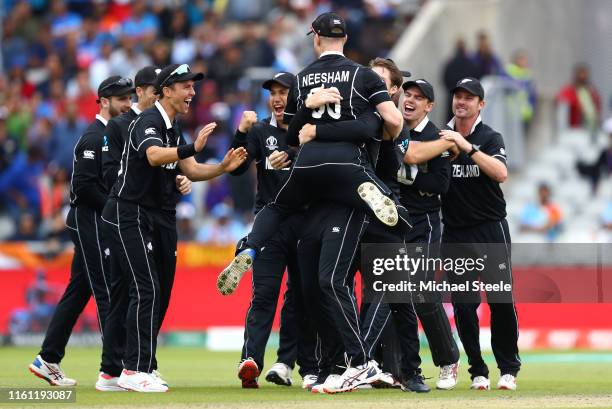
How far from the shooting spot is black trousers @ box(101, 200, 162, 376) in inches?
452

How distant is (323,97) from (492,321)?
105 inches

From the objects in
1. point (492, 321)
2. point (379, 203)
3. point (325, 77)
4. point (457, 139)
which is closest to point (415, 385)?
point (492, 321)

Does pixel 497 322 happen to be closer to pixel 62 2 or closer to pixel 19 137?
pixel 19 137

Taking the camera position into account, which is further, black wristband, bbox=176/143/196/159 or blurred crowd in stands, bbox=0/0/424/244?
blurred crowd in stands, bbox=0/0/424/244

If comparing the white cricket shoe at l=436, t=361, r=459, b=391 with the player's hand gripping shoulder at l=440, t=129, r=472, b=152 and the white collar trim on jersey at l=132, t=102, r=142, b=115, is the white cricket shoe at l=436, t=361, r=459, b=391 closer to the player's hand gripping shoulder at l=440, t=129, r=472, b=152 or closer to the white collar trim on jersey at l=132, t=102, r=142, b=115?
the player's hand gripping shoulder at l=440, t=129, r=472, b=152

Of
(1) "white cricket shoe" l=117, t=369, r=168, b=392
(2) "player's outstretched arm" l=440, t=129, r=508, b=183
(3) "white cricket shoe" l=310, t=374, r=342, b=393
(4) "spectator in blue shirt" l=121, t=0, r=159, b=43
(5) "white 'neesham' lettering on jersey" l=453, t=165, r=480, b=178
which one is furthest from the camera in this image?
(4) "spectator in blue shirt" l=121, t=0, r=159, b=43

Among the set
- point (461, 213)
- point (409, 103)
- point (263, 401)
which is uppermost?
point (409, 103)

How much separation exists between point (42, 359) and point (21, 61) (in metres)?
13.9

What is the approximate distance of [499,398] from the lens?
1084 centimetres

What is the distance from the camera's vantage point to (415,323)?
11891 millimetres

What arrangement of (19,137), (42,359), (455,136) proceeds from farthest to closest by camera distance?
1. (19,137)
2. (42,359)
3. (455,136)

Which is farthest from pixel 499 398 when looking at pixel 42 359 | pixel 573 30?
pixel 573 30

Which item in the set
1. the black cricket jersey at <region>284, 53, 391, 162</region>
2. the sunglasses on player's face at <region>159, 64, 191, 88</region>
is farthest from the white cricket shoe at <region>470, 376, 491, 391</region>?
the sunglasses on player's face at <region>159, 64, 191, 88</region>

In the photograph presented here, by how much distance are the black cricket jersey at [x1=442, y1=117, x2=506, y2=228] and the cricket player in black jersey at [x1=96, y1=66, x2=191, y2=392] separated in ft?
7.74
